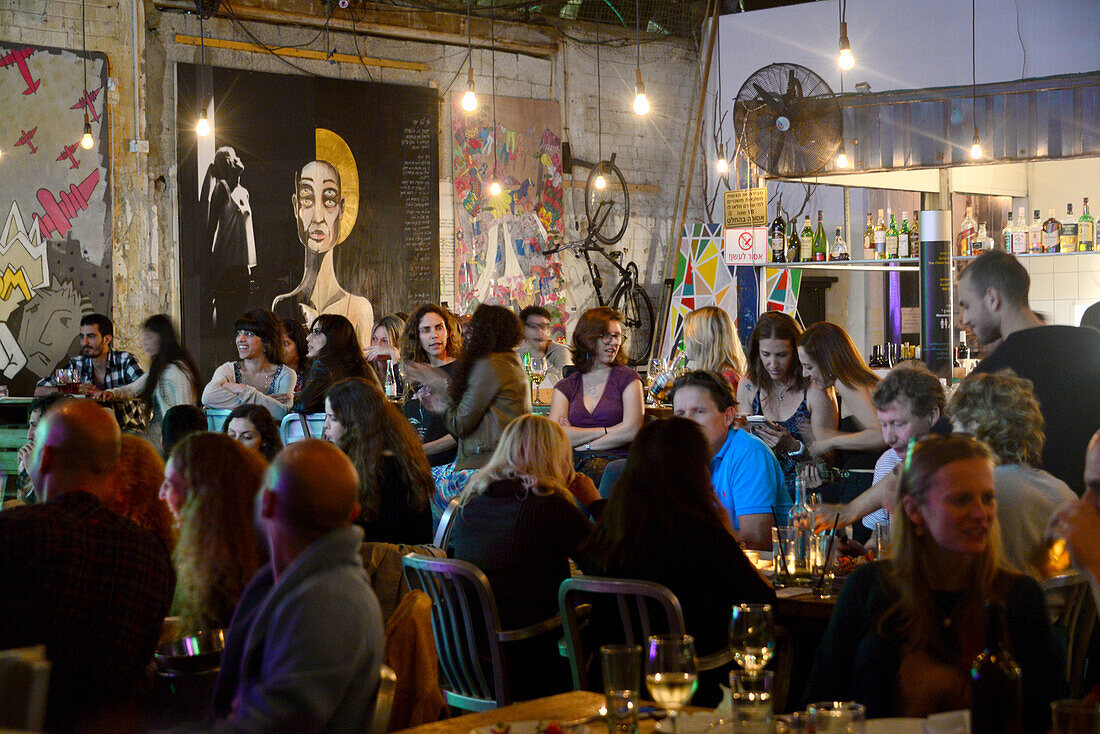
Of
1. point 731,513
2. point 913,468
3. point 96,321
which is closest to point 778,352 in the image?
point 731,513

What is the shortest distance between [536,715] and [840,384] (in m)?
3.33

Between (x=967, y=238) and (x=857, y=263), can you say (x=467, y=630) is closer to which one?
(x=857, y=263)

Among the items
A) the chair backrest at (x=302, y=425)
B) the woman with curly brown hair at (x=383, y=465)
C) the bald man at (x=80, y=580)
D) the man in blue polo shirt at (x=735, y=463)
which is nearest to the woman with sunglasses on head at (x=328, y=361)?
the chair backrest at (x=302, y=425)

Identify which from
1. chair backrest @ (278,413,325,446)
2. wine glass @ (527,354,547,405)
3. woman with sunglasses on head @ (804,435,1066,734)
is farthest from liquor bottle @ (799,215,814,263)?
woman with sunglasses on head @ (804,435,1066,734)

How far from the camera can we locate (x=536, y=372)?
314 inches

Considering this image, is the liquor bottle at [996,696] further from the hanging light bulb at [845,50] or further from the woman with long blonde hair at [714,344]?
the hanging light bulb at [845,50]

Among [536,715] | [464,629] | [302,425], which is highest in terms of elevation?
[302,425]

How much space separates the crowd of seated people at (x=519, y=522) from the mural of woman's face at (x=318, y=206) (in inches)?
182

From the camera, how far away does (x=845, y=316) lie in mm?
10602

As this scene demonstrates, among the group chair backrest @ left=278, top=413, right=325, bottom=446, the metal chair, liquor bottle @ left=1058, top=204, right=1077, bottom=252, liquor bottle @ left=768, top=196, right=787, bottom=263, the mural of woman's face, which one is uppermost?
the mural of woman's face

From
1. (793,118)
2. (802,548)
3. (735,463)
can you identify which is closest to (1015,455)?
(802,548)

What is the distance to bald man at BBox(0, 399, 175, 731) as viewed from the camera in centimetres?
245

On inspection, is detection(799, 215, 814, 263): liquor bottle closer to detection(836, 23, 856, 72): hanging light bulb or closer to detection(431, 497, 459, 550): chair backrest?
detection(836, 23, 856, 72): hanging light bulb

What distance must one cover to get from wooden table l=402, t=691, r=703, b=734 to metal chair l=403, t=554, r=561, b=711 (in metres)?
1.06
